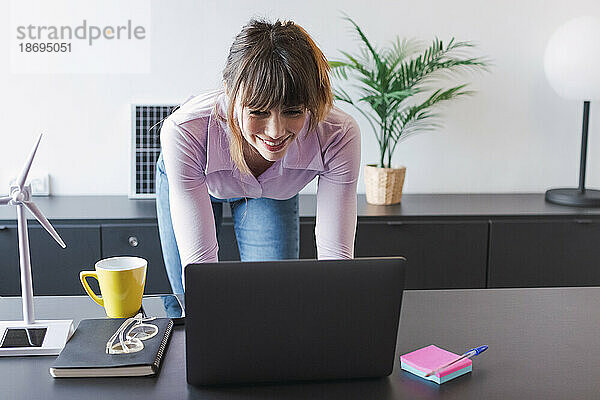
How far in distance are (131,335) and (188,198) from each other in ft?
1.20

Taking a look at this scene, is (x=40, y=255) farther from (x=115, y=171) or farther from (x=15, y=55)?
(x=15, y=55)

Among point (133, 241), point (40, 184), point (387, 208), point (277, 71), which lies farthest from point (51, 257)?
point (277, 71)

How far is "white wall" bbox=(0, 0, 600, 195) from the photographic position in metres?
3.37

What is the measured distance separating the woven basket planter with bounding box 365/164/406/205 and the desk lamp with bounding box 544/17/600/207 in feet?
2.37

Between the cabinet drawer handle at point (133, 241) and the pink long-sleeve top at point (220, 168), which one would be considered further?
the cabinet drawer handle at point (133, 241)

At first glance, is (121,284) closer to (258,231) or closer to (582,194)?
(258,231)

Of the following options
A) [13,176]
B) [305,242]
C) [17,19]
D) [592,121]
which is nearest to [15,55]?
[17,19]

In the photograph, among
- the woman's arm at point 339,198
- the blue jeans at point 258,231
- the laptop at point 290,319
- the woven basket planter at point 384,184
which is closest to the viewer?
the laptop at point 290,319

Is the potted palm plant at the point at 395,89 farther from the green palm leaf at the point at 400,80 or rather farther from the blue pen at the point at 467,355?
the blue pen at the point at 467,355

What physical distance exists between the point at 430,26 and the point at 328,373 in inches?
96.2

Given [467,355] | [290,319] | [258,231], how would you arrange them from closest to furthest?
[290,319] → [467,355] → [258,231]

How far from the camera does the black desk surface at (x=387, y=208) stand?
10.1 feet

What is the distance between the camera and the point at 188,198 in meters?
1.73

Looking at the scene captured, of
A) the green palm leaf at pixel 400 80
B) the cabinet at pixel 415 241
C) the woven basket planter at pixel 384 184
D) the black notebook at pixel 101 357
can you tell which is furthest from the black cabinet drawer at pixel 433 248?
the black notebook at pixel 101 357
